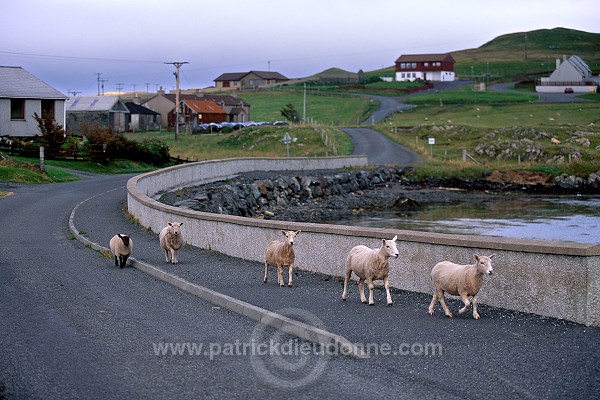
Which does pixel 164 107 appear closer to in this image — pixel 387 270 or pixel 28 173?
pixel 28 173

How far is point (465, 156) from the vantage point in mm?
77125

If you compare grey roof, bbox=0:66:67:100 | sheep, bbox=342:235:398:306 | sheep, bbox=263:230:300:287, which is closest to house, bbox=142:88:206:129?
grey roof, bbox=0:66:67:100

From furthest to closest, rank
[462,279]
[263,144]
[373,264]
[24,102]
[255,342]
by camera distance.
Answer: [263,144] < [24,102] < [373,264] < [462,279] < [255,342]

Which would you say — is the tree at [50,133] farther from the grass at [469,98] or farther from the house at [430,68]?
the house at [430,68]

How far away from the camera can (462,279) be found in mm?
12664

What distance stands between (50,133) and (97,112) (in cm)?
4269

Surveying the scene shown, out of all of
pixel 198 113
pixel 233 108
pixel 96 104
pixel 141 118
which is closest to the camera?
pixel 96 104

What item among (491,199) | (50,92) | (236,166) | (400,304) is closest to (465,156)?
(491,199)

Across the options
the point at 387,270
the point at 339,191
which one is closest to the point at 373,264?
the point at 387,270

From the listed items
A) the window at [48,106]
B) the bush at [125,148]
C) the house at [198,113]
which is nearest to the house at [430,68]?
the house at [198,113]

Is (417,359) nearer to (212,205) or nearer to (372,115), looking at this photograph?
(212,205)

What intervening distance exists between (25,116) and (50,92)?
11.2 ft

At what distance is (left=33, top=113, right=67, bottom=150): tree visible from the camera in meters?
63.1

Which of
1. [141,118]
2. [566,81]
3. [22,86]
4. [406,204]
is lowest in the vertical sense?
[406,204]
